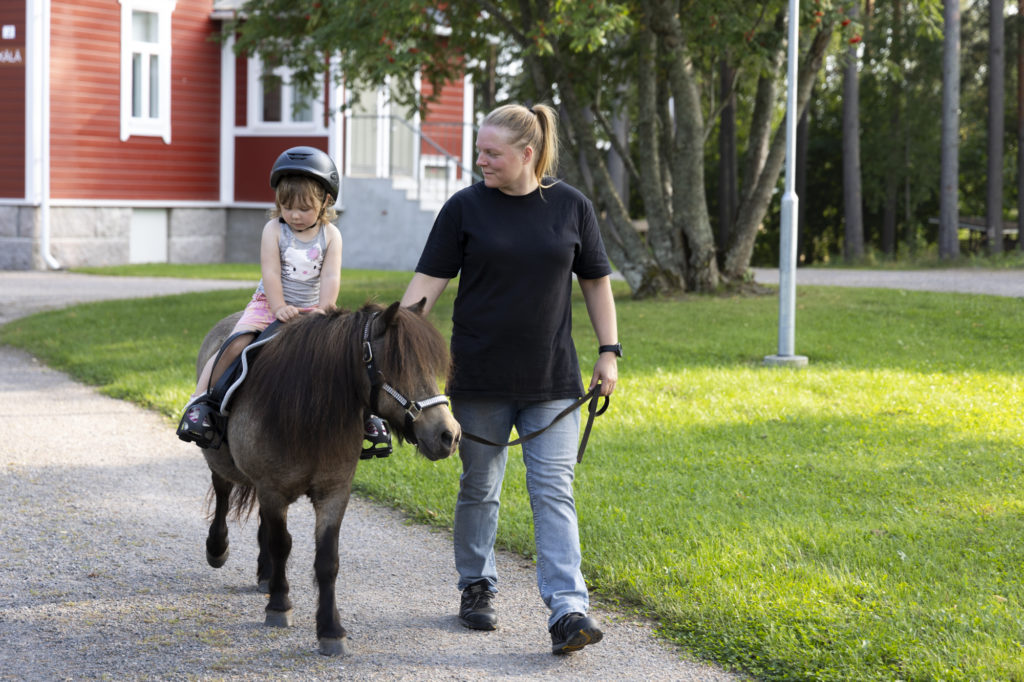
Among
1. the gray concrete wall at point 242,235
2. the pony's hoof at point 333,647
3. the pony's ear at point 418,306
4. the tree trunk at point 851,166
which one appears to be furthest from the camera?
the tree trunk at point 851,166

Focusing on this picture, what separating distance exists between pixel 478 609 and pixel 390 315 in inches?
54.0

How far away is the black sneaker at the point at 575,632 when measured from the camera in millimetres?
4355

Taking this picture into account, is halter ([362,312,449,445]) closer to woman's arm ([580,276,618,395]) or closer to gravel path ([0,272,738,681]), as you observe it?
woman's arm ([580,276,618,395])

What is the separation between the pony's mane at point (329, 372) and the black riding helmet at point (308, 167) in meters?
0.65

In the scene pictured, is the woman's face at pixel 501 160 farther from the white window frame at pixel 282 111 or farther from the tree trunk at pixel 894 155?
the tree trunk at pixel 894 155

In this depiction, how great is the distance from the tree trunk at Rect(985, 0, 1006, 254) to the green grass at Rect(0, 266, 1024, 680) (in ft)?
46.7

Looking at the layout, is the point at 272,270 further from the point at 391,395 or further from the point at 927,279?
the point at 927,279

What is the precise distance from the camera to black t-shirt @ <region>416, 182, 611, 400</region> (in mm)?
4520

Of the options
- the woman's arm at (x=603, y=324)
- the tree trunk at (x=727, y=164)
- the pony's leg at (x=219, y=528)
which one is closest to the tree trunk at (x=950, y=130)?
the tree trunk at (x=727, y=164)

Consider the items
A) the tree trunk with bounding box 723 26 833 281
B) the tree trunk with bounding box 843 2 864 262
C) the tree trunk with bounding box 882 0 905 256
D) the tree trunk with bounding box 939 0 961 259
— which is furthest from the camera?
the tree trunk with bounding box 882 0 905 256

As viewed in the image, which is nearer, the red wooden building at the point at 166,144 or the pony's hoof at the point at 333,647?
the pony's hoof at the point at 333,647

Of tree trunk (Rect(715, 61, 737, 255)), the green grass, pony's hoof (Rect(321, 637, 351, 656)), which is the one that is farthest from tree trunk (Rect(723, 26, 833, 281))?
pony's hoof (Rect(321, 637, 351, 656))

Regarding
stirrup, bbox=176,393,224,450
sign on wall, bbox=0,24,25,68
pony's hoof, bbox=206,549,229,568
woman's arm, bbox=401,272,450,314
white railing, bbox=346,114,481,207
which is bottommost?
pony's hoof, bbox=206,549,229,568

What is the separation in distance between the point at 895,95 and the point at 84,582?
32646 millimetres
